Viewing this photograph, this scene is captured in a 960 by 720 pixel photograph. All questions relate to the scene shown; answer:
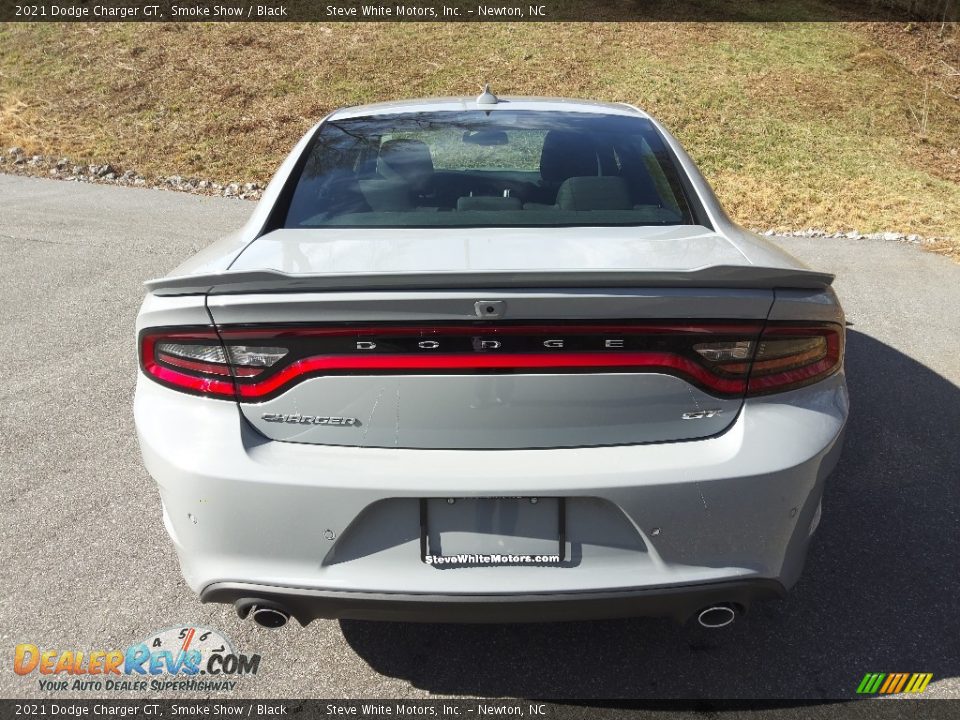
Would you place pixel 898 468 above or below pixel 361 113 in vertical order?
below

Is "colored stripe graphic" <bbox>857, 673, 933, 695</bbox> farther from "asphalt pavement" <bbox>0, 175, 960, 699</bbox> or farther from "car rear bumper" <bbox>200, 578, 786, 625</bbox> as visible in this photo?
"car rear bumper" <bbox>200, 578, 786, 625</bbox>

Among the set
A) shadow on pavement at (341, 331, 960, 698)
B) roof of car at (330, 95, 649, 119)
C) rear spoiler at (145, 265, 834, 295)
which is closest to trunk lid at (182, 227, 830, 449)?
rear spoiler at (145, 265, 834, 295)

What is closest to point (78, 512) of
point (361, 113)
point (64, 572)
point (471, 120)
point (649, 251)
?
point (64, 572)

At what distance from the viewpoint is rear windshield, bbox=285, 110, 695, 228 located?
2672 millimetres

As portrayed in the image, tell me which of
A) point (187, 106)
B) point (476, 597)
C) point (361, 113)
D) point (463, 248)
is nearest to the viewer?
point (476, 597)

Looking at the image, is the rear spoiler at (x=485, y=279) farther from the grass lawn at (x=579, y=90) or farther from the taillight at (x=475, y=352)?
the grass lawn at (x=579, y=90)

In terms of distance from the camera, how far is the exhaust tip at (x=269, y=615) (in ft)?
6.73

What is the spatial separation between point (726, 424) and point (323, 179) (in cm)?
176

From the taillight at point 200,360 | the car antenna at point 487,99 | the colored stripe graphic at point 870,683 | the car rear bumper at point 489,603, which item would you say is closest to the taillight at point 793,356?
the car rear bumper at point 489,603

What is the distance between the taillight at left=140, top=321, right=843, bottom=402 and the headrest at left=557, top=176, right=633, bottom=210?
3.01ft

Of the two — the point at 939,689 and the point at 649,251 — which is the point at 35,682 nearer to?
the point at 649,251

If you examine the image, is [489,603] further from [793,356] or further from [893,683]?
[893,683]

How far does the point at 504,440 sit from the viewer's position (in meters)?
1.94

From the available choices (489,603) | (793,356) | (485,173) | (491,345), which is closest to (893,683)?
(793,356)
